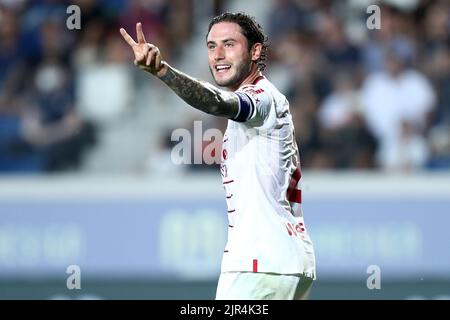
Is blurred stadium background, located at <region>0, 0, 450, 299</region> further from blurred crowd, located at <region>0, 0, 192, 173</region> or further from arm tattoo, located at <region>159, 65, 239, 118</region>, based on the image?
arm tattoo, located at <region>159, 65, 239, 118</region>

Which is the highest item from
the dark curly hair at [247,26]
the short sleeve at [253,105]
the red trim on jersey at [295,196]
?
the dark curly hair at [247,26]

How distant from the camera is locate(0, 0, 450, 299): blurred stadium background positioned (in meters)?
11.3

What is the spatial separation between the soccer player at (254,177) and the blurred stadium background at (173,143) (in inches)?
216

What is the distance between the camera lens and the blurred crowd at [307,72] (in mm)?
11789

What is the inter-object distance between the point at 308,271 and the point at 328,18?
7.37 m

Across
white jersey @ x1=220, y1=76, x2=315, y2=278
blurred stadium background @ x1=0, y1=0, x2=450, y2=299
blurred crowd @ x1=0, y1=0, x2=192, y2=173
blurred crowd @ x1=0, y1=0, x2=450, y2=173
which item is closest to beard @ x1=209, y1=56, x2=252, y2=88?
white jersey @ x1=220, y1=76, x2=315, y2=278

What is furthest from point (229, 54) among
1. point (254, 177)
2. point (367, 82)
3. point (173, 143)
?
point (367, 82)

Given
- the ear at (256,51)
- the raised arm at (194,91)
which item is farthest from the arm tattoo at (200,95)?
the ear at (256,51)

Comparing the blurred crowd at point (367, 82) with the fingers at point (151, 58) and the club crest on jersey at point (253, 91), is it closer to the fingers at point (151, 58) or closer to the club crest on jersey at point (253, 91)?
the club crest on jersey at point (253, 91)

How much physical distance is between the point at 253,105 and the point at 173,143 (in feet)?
20.3

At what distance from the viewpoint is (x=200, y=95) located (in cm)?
545

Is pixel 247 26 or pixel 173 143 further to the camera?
pixel 173 143

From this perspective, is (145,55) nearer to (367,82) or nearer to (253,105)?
(253,105)
